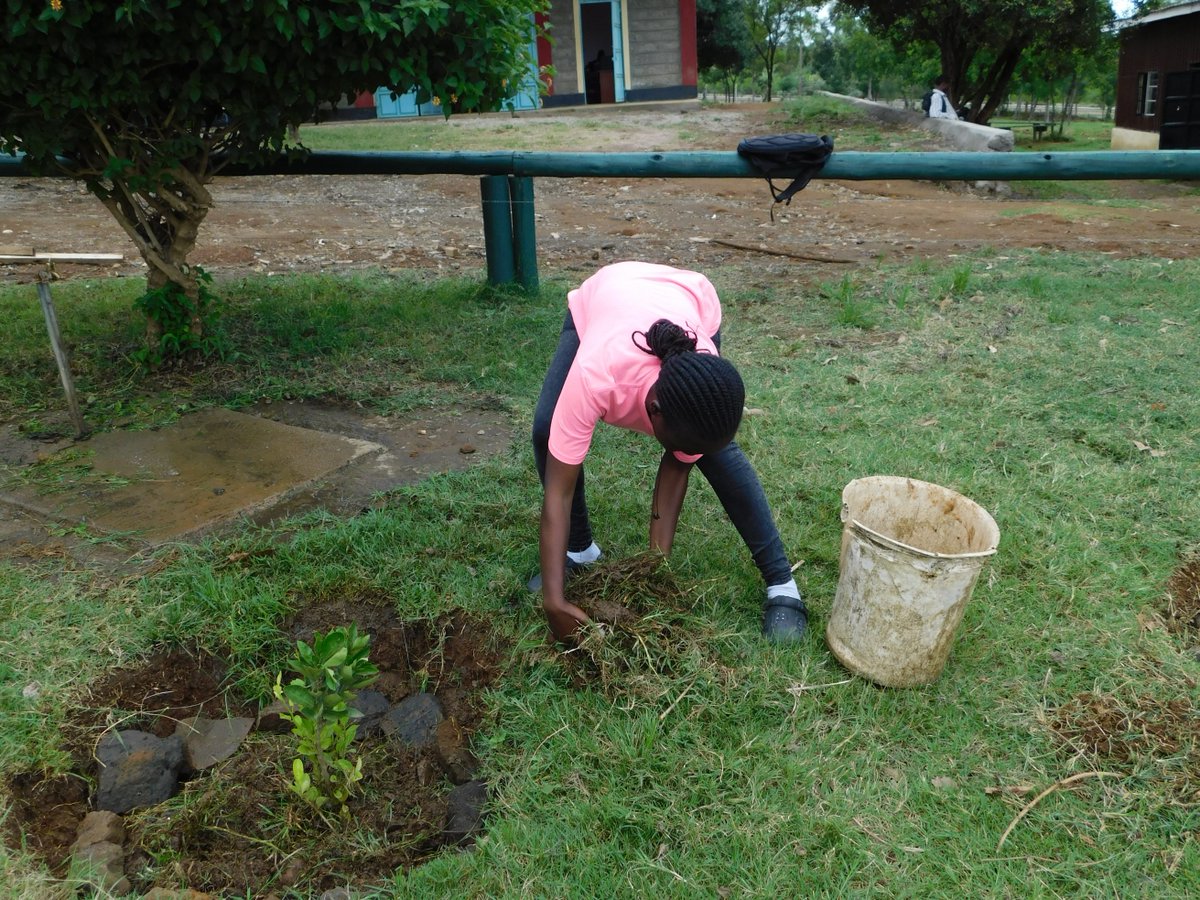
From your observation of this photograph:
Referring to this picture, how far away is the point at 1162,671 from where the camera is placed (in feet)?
9.14

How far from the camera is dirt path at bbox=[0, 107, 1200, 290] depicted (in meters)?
8.10

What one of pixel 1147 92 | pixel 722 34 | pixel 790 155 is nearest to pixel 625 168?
pixel 790 155

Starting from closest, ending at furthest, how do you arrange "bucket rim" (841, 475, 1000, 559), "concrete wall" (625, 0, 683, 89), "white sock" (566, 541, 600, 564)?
"bucket rim" (841, 475, 1000, 559) → "white sock" (566, 541, 600, 564) → "concrete wall" (625, 0, 683, 89)

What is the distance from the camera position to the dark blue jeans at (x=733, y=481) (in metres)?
2.96

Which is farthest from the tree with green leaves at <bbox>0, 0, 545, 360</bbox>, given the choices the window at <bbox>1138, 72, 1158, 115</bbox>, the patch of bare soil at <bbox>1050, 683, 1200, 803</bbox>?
the window at <bbox>1138, 72, 1158, 115</bbox>

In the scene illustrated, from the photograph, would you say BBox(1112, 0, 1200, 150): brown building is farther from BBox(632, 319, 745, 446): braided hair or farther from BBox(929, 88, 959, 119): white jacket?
BBox(632, 319, 745, 446): braided hair

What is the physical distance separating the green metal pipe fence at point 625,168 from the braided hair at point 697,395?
3.93 metres

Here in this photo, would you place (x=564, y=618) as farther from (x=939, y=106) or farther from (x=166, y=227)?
(x=939, y=106)

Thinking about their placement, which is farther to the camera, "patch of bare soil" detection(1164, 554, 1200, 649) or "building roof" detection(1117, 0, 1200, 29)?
"building roof" detection(1117, 0, 1200, 29)

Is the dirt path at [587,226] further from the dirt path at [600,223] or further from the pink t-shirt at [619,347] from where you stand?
the pink t-shirt at [619,347]

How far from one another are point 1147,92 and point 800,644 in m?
25.4

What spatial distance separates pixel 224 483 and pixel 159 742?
1.51 metres

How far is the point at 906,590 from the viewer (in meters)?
2.66

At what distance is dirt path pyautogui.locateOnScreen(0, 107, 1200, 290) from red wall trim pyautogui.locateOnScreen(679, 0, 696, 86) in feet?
39.7
